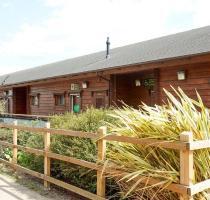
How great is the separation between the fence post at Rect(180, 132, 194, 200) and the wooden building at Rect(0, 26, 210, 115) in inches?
254

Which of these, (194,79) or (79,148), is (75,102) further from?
(79,148)

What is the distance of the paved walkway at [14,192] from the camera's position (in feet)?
22.1

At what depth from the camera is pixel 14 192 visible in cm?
713

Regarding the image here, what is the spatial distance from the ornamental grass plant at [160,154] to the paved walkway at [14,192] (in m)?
2.07

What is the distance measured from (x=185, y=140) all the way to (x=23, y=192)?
12.6 ft

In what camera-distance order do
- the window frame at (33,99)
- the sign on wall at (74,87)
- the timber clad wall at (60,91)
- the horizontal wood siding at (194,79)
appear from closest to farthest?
1. the horizontal wood siding at (194,79)
2. the timber clad wall at (60,91)
3. the sign on wall at (74,87)
4. the window frame at (33,99)

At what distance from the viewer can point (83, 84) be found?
17844mm

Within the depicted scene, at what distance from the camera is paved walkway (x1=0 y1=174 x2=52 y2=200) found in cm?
674

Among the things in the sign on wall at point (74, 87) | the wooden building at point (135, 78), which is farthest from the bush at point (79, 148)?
the sign on wall at point (74, 87)

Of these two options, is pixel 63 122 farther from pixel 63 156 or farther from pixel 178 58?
pixel 178 58

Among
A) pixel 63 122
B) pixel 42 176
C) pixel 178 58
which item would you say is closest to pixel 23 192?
pixel 42 176

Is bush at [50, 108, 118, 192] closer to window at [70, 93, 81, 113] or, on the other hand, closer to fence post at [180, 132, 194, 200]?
fence post at [180, 132, 194, 200]

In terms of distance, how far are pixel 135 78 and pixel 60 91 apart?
5195 mm

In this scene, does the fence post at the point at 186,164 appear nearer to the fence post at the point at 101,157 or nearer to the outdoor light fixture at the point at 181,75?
the fence post at the point at 101,157
